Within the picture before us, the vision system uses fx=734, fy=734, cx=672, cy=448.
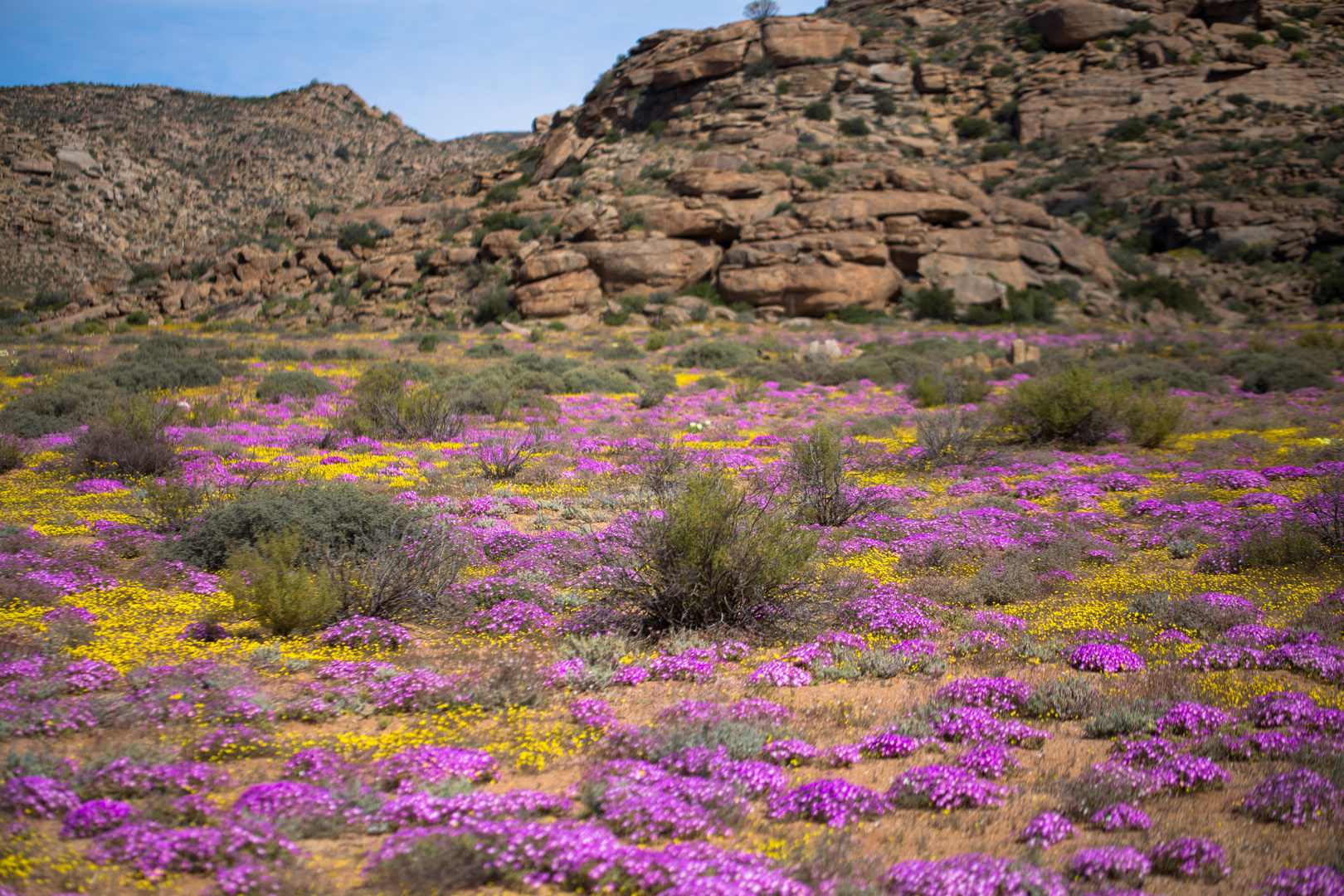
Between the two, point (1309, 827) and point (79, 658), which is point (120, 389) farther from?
point (1309, 827)

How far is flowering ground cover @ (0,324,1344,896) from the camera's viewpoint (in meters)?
3.21

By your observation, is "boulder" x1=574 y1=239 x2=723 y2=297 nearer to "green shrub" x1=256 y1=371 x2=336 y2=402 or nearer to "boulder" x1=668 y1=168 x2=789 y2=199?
"boulder" x1=668 y1=168 x2=789 y2=199

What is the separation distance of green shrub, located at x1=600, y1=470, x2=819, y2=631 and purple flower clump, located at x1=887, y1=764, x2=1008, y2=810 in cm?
243

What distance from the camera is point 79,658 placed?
4.99m

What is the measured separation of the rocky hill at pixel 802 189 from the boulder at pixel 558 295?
9.9 inches

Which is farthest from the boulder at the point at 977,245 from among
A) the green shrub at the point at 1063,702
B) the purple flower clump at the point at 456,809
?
the purple flower clump at the point at 456,809

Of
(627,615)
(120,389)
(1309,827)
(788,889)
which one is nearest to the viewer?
(788,889)

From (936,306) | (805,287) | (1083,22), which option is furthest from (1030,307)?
(1083,22)

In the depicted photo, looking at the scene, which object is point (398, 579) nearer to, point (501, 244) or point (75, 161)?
point (501, 244)

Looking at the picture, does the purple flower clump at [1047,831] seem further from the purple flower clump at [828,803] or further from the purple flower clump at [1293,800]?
the purple flower clump at [1293,800]

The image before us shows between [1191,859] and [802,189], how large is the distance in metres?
39.7

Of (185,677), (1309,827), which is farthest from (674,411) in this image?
(1309,827)

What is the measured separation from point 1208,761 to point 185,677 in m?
6.14

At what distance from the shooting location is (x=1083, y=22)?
56.4 m
